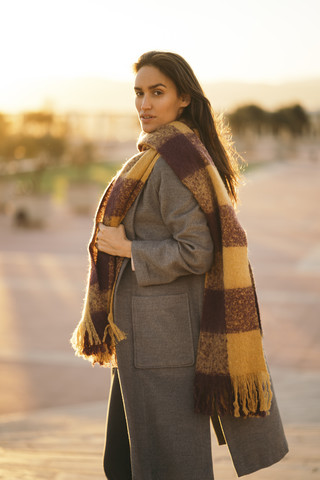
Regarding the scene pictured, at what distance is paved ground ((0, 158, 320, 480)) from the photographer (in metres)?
3.02

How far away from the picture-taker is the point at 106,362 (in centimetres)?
232

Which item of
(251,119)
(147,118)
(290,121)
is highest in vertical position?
(147,118)

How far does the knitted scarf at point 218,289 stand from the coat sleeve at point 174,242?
30mm

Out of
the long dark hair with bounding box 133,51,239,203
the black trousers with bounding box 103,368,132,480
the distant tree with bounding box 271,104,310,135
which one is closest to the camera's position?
the long dark hair with bounding box 133,51,239,203

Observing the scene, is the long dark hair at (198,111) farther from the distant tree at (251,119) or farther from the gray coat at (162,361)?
the distant tree at (251,119)

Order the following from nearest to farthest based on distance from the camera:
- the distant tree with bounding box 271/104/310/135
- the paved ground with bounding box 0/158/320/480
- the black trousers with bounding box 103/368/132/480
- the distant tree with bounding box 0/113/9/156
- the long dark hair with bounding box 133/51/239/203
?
the long dark hair with bounding box 133/51/239/203 < the black trousers with bounding box 103/368/132/480 < the paved ground with bounding box 0/158/320/480 < the distant tree with bounding box 0/113/9/156 < the distant tree with bounding box 271/104/310/135

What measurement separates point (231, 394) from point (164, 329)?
0.96 feet

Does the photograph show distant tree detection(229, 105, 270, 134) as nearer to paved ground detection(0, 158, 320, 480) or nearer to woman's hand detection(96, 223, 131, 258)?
paved ground detection(0, 158, 320, 480)

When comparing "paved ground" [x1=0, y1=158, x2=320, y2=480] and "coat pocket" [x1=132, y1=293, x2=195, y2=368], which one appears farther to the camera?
"paved ground" [x1=0, y1=158, x2=320, y2=480]

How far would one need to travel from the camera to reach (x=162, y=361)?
85.7 inches

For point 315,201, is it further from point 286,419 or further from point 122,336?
point 122,336

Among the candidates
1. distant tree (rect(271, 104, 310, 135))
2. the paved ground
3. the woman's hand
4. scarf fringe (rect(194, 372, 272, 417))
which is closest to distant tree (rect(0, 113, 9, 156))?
the paved ground

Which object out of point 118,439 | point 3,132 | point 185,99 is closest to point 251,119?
point 3,132

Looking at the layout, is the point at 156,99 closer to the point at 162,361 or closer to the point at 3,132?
the point at 162,361
